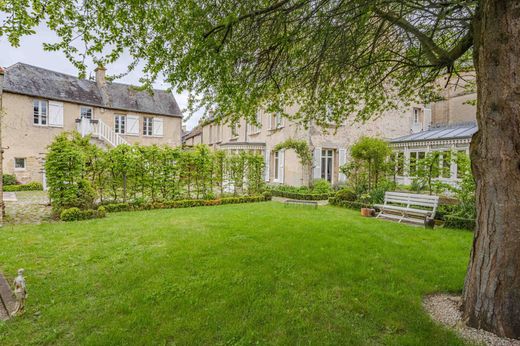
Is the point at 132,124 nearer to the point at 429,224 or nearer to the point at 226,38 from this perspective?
the point at 226,38

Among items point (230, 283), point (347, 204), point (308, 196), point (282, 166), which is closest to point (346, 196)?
point (347, 204)

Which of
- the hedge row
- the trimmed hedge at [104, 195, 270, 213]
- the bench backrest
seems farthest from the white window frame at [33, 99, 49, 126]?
the bench backrest

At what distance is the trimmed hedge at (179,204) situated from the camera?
1038 centimetres

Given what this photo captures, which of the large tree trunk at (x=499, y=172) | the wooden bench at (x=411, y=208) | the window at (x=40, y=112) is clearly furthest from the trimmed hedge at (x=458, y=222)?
the window at (x=40, y=112)

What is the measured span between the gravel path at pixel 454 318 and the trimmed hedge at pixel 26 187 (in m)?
21.2

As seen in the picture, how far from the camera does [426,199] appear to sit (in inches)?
337

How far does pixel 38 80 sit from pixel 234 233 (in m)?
21.1

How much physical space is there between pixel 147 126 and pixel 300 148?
15149mm

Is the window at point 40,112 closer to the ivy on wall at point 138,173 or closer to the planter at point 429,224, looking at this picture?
the ivy on wall at point 138,173

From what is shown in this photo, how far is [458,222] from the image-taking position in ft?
25.4

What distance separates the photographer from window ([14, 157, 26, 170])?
59.1 feet

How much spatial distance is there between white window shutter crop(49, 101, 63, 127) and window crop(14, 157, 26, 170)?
2.93 m

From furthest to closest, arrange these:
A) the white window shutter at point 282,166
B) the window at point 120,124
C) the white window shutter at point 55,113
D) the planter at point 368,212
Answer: the window at point 120,124, the white window shutter at point 55,113, the white window shutter at point 282,166, the planter at point 368,212

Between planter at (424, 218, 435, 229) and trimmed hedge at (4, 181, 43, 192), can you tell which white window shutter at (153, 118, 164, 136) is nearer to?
trimmed hedge at (4, 181, 43, 192)
